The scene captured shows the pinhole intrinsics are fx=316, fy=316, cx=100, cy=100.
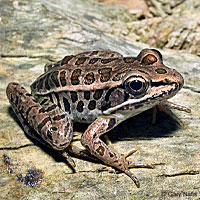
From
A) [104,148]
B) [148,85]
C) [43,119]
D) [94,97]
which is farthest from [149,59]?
[43,119]

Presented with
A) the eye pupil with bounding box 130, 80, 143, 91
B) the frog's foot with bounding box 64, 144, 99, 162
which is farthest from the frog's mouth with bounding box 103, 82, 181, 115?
the frog's foot with bounding box 64, 144, 99, 162

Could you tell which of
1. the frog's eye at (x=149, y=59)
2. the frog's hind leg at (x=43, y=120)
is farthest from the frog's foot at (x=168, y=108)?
the frog's hind leg at (x=43, y=120)

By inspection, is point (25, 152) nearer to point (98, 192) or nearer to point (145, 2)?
point (98, 192)

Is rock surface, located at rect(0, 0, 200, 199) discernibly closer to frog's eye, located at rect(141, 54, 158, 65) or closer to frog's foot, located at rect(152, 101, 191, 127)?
frog's foot, located at rect(152, 101, 191, 127)

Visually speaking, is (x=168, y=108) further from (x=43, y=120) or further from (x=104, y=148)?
(x=43, y=120)

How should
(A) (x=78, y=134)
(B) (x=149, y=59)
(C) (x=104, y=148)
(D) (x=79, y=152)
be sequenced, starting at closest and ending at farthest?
(C) (x=104, y=148)
(B) (x=149, y=59)
(D) (x=79, y=152)
(A) (x=78, y=134)

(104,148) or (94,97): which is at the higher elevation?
(94,97)

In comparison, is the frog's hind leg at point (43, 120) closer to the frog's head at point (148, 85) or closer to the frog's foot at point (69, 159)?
the frog's foot at point (69, 159)
